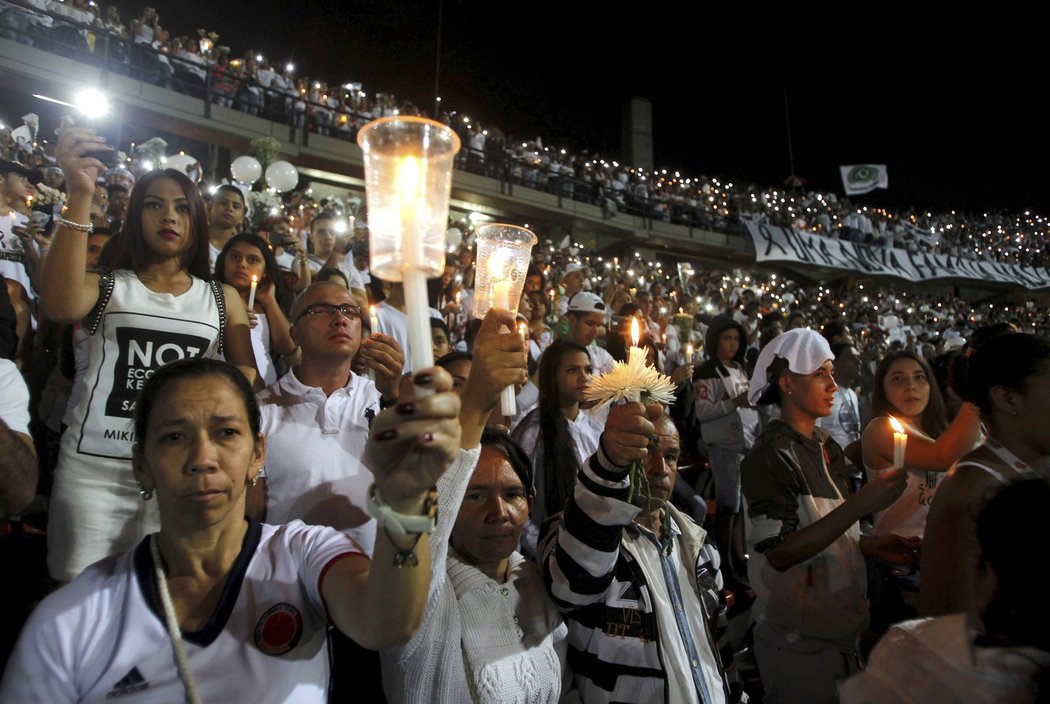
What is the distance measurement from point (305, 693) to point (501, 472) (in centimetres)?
84

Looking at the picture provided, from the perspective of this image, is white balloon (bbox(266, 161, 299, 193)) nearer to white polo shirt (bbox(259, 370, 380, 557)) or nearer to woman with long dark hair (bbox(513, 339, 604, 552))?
woman with long dark hair (bbox(513, 339, 604, 552))

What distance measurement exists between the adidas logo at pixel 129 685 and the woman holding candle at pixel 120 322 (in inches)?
32.0

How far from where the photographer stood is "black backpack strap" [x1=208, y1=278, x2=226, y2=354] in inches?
96.1

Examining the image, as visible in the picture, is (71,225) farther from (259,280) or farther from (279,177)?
(279,177)

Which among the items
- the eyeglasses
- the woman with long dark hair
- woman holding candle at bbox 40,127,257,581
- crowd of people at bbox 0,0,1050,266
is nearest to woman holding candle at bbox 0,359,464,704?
woman holding candle at bbox 40,127,257,581

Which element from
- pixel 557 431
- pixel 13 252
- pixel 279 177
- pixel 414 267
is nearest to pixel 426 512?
pixel 414 267

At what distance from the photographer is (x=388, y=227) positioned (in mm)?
994

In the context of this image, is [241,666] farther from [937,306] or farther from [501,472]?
[937,306]

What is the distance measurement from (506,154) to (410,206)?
21003mm

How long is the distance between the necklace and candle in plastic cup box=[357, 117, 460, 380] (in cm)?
87

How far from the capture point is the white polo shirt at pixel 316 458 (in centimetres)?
216

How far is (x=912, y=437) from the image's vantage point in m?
3.15

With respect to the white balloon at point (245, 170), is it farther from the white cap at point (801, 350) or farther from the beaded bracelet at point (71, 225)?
the white cap at point (801, 350)

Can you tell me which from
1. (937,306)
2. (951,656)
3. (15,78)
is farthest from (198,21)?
(937,306)
